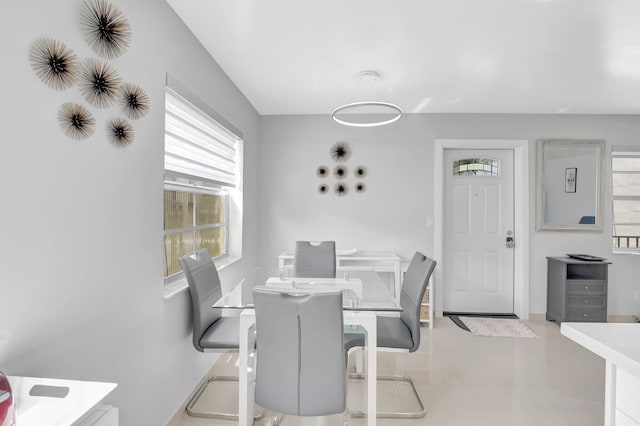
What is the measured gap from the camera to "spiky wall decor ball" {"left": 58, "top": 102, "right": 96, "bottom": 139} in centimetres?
126

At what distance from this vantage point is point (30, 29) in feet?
3.66

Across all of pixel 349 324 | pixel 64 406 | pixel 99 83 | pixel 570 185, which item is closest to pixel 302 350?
pixel 349 324

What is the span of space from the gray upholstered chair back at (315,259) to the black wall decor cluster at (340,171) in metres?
1.18

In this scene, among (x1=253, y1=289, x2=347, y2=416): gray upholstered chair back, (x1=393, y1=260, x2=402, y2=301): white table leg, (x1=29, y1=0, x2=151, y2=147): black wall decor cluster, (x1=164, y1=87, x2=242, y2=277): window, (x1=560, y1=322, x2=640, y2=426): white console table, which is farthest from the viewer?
(x1=393, y1=260, x2=402, y2=301): white table leg

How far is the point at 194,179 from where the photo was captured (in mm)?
2494

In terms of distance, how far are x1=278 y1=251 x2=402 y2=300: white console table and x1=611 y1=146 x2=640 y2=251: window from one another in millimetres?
2772

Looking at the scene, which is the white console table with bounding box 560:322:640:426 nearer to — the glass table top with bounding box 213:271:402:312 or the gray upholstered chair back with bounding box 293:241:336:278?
the glass table top with bounding box 213:271:402:312

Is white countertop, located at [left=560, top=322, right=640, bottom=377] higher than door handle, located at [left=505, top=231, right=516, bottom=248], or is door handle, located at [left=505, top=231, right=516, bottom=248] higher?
door handle, located at [left=505, top=231, right=516, bottom=248]

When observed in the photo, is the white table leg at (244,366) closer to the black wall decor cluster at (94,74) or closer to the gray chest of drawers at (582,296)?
the black wall decor cluster at (94,74)

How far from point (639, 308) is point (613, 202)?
1280 millimetres

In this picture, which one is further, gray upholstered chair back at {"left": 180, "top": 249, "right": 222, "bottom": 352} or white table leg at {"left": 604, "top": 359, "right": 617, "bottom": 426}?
gray upholstered chair back at {"left": 180, "top": 249, "right": 222, "bottom": 352}

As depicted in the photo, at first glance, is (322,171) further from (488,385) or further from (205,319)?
(488,385)

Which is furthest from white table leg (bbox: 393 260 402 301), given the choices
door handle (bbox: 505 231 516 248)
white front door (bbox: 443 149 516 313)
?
door handle (bbox: 505 231 516 248)

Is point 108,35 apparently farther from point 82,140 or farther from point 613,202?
point 613,202
